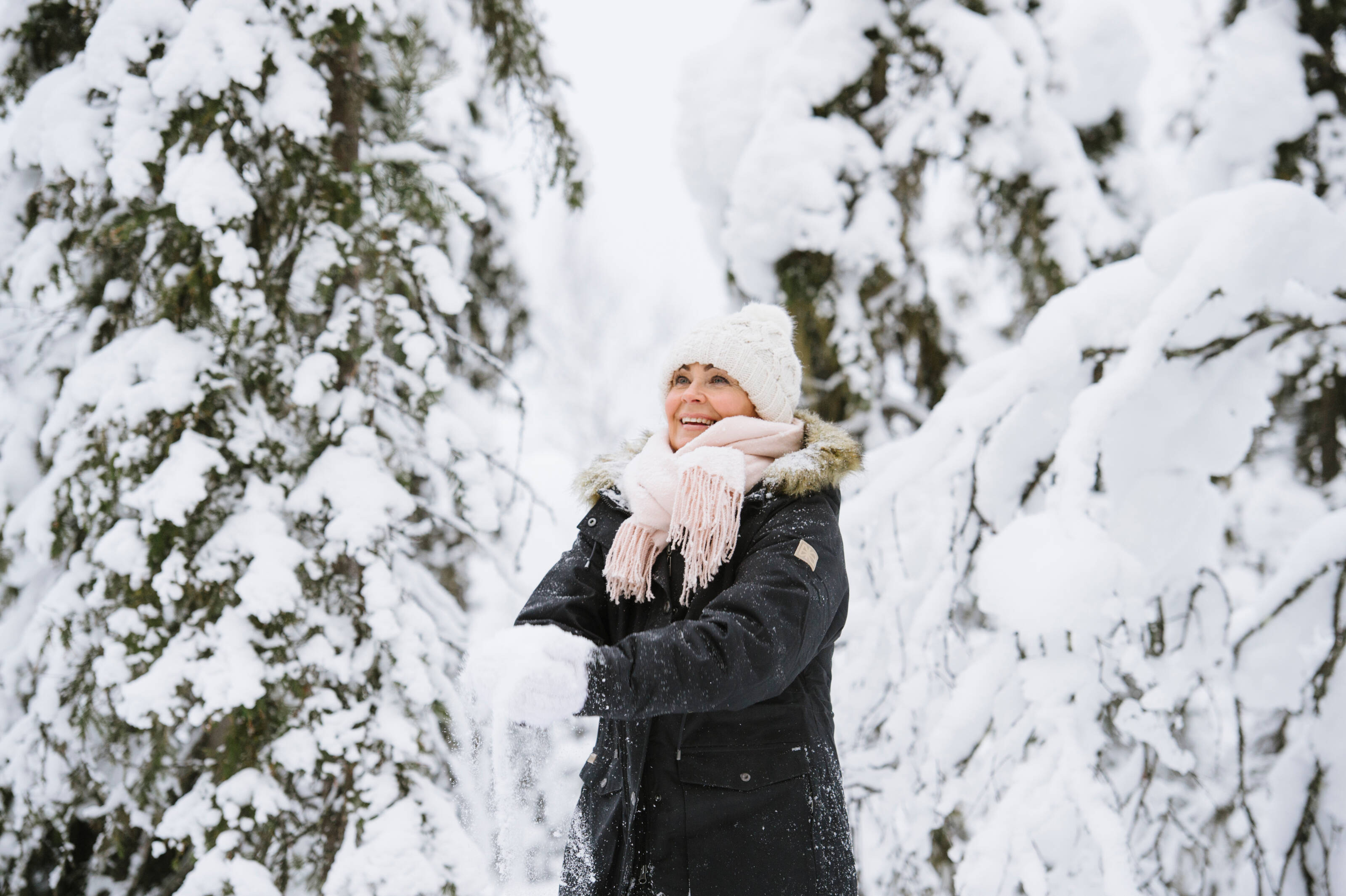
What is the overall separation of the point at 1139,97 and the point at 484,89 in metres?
5.12

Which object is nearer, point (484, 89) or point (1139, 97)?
point (484, 89)

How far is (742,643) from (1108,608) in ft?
4.47

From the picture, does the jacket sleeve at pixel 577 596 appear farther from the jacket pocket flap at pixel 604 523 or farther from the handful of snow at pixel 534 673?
the handful of snow at pixel 534 673

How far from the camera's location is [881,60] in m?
5.27

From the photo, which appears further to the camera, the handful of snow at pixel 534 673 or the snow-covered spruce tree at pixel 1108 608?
the snow-covered spruce tree at pixel 1108 608

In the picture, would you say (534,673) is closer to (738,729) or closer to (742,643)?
(742,643)

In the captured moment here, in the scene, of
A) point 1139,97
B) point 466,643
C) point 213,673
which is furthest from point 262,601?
point 1139,97

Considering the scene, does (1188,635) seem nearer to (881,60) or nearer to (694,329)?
(694,329)

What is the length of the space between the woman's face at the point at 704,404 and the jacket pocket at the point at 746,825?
27.5 inches

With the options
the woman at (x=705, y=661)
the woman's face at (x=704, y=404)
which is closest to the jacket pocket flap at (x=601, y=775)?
the woman at (x=705, y=661)

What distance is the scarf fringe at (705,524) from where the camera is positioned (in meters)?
1.60

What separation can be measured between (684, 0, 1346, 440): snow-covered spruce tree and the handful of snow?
3.99m

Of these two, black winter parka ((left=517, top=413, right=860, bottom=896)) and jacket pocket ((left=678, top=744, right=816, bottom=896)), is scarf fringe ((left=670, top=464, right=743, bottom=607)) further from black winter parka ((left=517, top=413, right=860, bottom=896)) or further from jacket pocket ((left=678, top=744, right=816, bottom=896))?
jacket pocket ((left=678, top=744, right=816, bottom=896))

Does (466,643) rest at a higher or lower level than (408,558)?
lower
